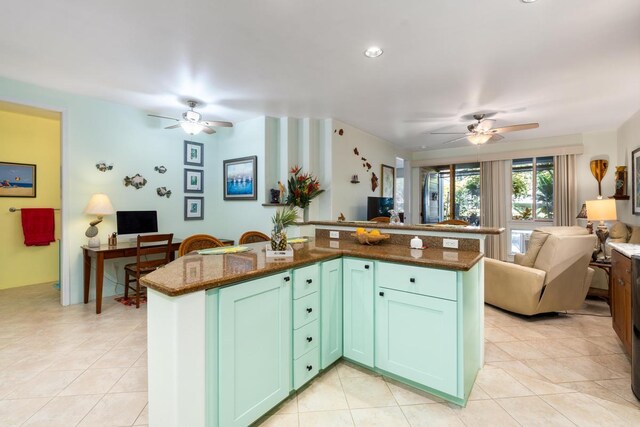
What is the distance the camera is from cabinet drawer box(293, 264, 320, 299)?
5.90ft

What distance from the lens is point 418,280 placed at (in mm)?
1811

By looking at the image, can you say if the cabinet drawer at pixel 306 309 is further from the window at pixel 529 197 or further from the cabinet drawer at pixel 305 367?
the window at pixel 529 197

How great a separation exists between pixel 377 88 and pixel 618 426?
3300mm

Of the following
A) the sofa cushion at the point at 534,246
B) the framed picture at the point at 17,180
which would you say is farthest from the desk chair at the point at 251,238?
the framed picture at the point at 17,180

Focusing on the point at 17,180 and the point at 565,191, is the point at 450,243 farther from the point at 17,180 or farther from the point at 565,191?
the point at 17,180

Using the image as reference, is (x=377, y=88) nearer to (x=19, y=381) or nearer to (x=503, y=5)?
(x=503, y=5)

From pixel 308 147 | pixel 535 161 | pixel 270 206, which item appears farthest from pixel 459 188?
pixel 270 206

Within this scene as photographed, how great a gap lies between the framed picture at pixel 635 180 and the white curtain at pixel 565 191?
107 centimetres

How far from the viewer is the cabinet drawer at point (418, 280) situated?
171 cm

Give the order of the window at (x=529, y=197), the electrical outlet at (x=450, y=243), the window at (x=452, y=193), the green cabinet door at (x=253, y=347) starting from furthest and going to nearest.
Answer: the window at (x=452, y=193) → the window at (x=529, y=197) → the electrical outlet at (x=450, y=243) → the green cabinet door at (x=253, y=347)

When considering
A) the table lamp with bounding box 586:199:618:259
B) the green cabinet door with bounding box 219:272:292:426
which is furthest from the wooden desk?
the table lamp with bounding box 586:199:618:259

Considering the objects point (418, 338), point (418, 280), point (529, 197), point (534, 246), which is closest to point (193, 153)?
point (418, 280)

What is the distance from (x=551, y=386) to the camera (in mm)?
1999

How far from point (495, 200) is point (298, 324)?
5.86 metres
